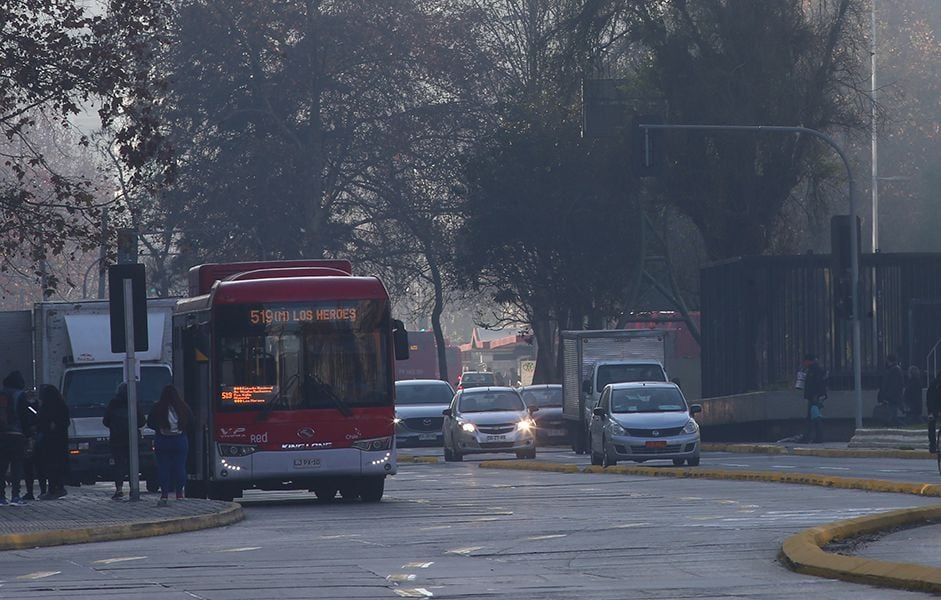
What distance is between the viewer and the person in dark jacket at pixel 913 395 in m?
43.6

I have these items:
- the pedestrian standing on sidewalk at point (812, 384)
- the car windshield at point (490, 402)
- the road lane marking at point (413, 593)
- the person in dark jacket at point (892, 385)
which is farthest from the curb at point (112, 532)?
the person in dark jacket at point (892, 385)

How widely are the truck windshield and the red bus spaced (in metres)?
9.01

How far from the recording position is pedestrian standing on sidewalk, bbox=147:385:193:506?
82.2ft

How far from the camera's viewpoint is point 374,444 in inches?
1013

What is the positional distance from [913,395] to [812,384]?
2272 mm

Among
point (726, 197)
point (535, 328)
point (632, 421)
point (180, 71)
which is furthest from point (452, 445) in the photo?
point (535, 328)

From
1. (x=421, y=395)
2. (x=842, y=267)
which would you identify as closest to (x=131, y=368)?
(x=842, y=267)

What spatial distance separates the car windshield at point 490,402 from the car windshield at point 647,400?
625cm

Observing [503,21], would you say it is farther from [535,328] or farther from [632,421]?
[632,421]

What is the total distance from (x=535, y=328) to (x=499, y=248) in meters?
6.05

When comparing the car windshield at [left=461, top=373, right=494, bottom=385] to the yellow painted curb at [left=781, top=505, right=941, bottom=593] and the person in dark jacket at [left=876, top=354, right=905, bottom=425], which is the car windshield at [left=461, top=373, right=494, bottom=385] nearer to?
the person in dark jacket at [left=876, top=354, right=905, bottom=425]

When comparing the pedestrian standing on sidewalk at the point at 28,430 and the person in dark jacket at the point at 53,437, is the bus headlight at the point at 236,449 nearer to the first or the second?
the pedestrian standing on sidewalk at the point at 28,430

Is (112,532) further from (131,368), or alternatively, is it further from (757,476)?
(757,476)

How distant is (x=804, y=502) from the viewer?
891 inches
